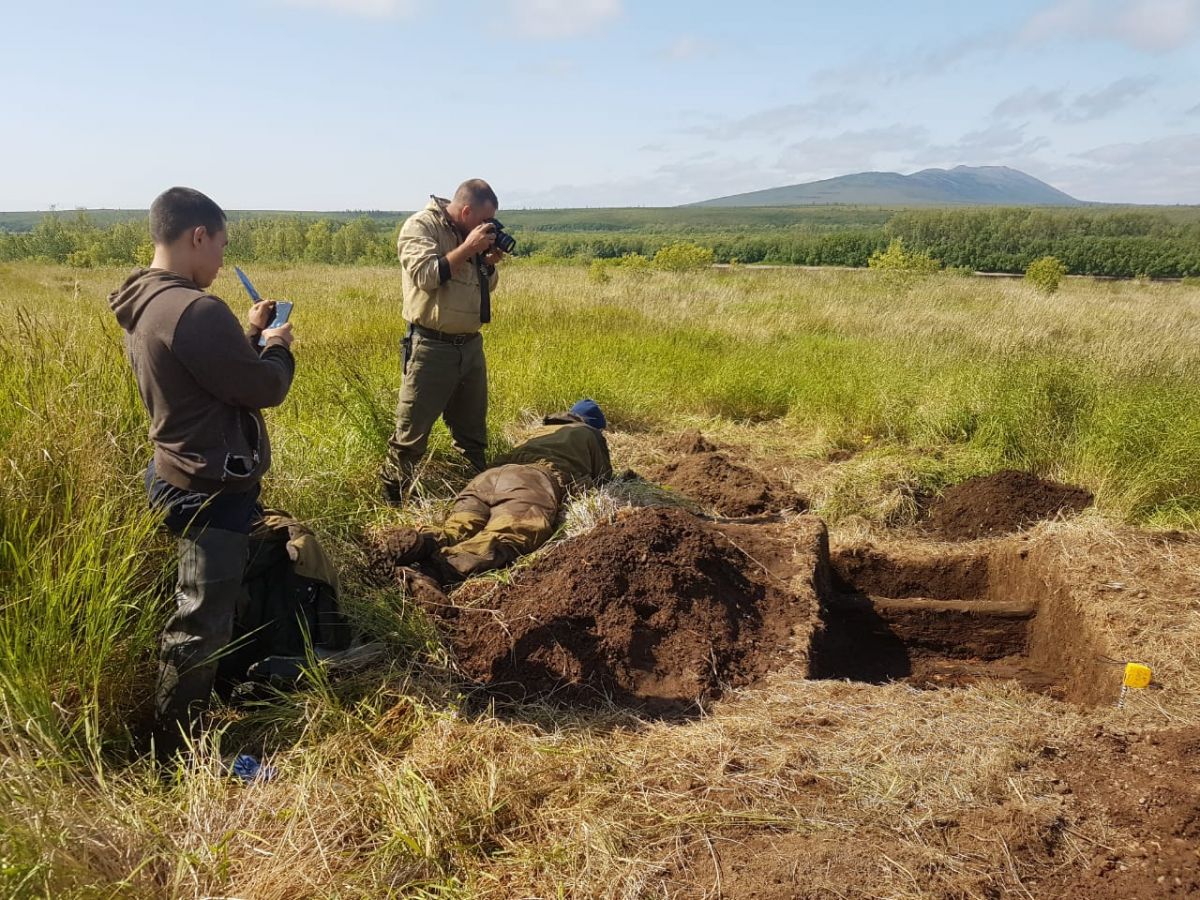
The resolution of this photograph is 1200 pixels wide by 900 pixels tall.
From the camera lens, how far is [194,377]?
233cm

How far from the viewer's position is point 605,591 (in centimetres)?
361

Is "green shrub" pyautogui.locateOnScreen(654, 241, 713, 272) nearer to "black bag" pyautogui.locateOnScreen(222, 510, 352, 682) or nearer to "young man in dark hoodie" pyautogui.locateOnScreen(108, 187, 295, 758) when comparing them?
"black bag" pyautogui.locateOnScreen(222, 510, 352, 682)

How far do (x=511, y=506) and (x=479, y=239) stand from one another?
159cm

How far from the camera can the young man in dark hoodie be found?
89.7 inches

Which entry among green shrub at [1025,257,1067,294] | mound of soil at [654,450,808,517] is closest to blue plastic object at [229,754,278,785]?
mound of soil at [654,450,808,517]

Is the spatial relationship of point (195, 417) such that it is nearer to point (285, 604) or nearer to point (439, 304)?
point (285, 604)

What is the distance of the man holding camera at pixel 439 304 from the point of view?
178 inches

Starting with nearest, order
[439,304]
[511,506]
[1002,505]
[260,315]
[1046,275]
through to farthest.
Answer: [260,315] < [511,506] < [439,304] < [1002,505] < [1046,275]

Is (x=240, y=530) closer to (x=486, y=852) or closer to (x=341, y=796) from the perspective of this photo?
(x=341, y=796)

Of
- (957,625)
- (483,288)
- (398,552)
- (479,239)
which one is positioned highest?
(479,239)

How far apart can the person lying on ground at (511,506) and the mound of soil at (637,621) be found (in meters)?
0.26

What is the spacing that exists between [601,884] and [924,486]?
4801 millimetres

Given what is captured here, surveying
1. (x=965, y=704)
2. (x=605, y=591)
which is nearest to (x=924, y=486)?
(x=965, y=704)

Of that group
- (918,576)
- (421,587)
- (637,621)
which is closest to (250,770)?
(421,587)
